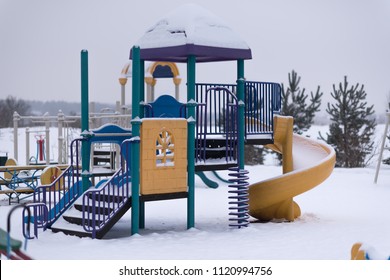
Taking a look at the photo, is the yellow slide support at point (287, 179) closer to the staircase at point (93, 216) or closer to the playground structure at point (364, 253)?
the staircase at point (93, 216)

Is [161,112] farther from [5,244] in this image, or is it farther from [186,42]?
[5,244]

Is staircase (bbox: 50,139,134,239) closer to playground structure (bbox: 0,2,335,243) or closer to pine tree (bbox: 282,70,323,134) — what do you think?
playground structure (bbox: 0,2,335,243)

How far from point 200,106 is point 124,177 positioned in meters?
1.48

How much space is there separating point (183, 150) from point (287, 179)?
185 cm

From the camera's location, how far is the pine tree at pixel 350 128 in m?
27.7

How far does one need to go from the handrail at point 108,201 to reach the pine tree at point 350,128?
19243 millimetres

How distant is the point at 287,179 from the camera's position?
10.6 metres

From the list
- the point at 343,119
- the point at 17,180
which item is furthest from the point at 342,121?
the point at 17,180

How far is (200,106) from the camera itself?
33.0 ft

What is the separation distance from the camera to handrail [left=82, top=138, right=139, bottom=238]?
8.99m

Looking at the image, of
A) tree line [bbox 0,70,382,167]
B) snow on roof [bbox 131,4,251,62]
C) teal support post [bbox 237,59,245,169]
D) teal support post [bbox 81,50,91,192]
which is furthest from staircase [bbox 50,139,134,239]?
tree line [bbox 0,70,382,167]

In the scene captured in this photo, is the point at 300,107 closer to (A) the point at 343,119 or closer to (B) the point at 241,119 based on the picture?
(A) the point at 343,119

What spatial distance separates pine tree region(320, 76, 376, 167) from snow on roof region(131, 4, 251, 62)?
1780cm
